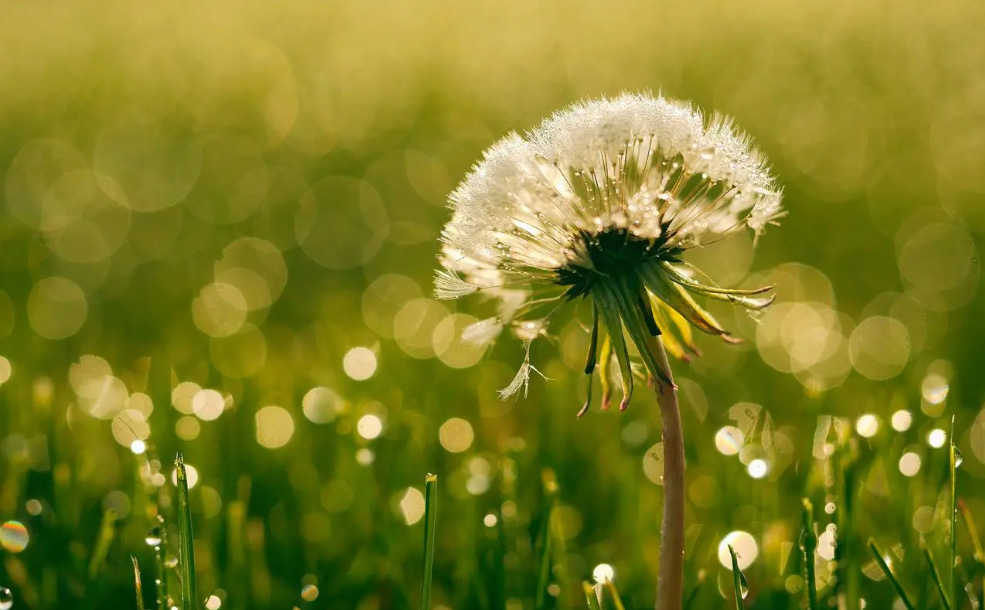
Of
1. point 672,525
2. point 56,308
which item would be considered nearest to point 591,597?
point 672,525

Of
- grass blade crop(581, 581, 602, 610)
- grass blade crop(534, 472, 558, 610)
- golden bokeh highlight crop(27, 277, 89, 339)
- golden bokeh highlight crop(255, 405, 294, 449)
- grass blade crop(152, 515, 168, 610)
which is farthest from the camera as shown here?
golden bokeh highlight crop(27, 277, 89, 339)

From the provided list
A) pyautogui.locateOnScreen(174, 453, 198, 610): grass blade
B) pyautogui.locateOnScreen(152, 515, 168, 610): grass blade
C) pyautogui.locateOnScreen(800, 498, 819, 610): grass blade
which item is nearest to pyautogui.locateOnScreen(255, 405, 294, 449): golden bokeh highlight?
pyautogui.locateOnScreen(152, 515, 168, 610): grass blade

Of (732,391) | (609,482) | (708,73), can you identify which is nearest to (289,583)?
(609,482)

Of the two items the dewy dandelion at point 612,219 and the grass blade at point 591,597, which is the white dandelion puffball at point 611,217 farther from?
the grass blade at point 591,597

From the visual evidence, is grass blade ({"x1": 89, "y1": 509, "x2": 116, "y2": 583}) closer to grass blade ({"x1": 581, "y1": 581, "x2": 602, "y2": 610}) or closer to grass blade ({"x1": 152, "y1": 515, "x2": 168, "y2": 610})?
grass blade ({"x1": 152, "y1": 515, "x2": 168, "y2": 610})

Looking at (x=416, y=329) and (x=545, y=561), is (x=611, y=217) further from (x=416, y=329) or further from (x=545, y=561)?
(x=416, y=329)

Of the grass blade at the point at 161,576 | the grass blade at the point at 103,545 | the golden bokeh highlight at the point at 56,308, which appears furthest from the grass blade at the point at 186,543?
the golden bokeh highlight at the point at 56,308
